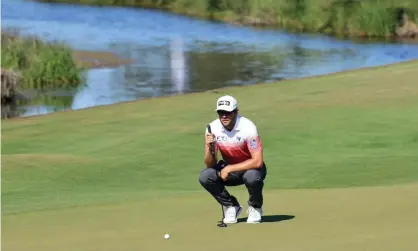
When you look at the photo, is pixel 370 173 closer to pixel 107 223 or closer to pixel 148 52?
pixel 107 223

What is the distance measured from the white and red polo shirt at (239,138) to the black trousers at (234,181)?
8.0 inches

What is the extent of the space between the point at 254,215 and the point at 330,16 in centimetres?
5343

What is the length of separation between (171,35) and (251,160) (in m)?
49.8

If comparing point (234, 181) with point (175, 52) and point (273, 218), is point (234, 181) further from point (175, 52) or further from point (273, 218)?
point (175, 52)

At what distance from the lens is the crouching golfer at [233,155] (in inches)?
398

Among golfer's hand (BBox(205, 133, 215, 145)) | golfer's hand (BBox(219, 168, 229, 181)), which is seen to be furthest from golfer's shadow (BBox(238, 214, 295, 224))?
golfer's hand (BBox(205, 133, 215, 145))

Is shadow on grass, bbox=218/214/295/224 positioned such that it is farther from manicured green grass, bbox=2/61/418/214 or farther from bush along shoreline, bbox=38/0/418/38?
bush along shoreline, bbox=38/0/418/38

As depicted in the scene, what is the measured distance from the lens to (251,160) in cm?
1036

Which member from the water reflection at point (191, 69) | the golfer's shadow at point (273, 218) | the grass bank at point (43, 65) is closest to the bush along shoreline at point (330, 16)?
the water reflection at point (191, 69)

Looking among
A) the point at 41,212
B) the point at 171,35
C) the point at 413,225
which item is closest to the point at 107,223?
the point at 41,212

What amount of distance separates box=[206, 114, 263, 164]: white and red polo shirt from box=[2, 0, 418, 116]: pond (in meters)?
23.9

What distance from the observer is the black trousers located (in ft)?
34.2

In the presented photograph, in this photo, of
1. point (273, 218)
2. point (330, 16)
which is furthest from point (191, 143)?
point (330, 16)

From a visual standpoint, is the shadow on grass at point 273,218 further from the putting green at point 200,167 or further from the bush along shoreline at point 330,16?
the bush along shoreline at point 330,16
